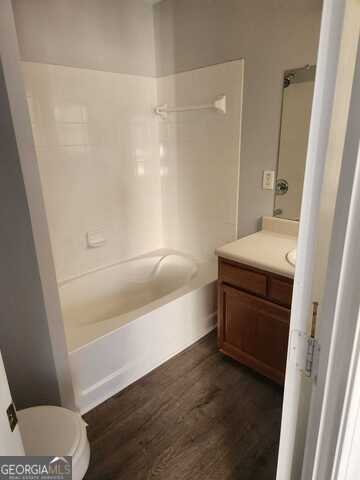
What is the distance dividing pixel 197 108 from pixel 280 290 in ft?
5.03

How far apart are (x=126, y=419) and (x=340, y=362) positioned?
1.44 meters

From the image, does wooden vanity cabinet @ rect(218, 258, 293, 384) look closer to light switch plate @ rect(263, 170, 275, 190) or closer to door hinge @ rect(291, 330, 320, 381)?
light switch plate @ rect(263, 170, 275, 190)

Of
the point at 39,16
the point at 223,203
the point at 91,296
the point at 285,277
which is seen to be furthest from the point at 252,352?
the point at 39,16

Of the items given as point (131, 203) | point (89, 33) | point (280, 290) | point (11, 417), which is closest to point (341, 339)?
point (11, 417)

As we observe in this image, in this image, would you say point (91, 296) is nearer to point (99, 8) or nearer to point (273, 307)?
point (273, 307)

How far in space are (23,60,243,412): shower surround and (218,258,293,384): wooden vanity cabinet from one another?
0.33 m

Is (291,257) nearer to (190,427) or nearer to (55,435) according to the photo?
(190,427)

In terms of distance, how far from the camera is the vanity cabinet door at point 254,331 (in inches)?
63.6

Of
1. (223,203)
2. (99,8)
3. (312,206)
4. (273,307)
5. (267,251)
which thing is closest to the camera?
(312,206)

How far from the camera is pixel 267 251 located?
174cm

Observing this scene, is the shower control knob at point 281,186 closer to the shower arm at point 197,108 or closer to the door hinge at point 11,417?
the shower arm at point 197,108

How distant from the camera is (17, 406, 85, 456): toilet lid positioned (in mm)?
1048

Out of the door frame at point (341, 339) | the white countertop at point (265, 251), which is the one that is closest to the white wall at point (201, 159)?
the white countertop at point (265, 251)

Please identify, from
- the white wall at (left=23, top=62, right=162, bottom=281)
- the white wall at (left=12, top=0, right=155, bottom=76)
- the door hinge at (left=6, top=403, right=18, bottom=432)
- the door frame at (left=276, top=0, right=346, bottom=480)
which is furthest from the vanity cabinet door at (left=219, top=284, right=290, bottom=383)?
the white wall at (left=12, top=0, right=155, bottom=76)
